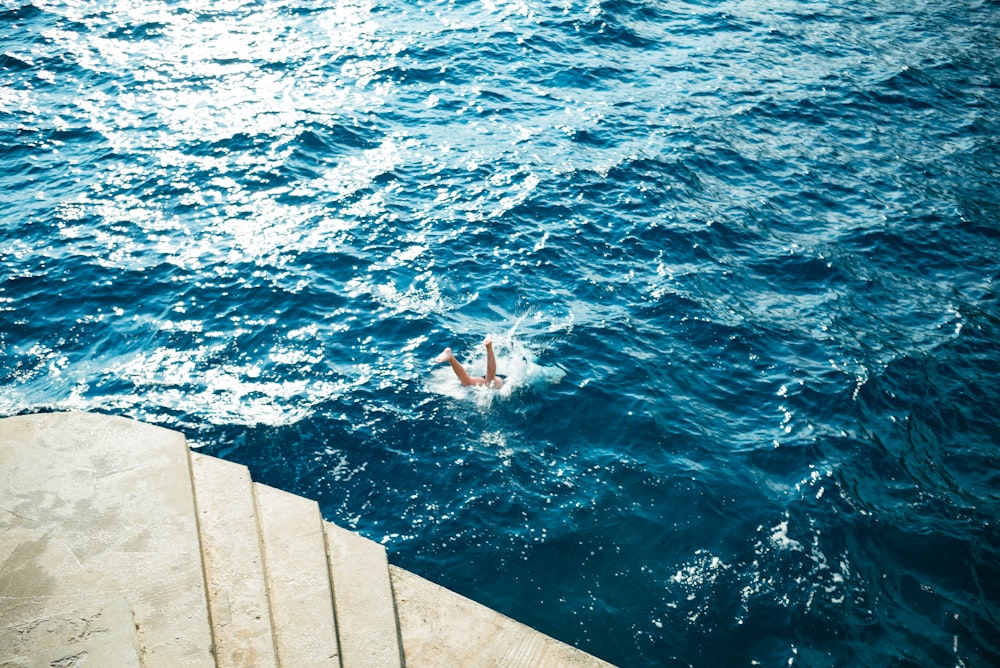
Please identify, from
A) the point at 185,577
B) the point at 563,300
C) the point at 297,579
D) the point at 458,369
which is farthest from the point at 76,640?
the point at 563,300

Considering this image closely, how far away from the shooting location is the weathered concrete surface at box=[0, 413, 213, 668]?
7.12 m

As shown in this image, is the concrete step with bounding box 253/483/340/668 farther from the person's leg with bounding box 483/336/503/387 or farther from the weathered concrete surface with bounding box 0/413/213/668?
the person's leg with bounding box 483/336/503/387

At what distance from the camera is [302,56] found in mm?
23156

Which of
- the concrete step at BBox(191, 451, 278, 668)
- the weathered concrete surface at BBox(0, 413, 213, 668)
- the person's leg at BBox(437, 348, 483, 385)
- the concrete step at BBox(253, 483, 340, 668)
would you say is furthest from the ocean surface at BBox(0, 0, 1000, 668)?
the weathered concrete surface at BBox(0, 413, 213, 668)

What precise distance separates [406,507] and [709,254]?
934cm

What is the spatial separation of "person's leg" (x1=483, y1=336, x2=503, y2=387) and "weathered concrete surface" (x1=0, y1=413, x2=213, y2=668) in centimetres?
517

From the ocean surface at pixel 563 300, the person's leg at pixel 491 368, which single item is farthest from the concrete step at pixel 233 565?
the person's leg at pixel 491 368

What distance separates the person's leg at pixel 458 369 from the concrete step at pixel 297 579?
12.7 ft

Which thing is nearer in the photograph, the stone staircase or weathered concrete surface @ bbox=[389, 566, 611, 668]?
the stone staircase

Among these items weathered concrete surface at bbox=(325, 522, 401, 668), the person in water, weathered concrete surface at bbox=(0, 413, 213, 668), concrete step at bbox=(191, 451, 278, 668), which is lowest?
the person in water

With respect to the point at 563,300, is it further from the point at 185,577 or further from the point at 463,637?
the point at 185,577

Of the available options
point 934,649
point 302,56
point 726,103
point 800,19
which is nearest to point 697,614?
point 934,649

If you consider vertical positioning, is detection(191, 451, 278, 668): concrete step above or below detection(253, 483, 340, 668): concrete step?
above

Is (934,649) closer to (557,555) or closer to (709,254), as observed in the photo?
(557,555)
